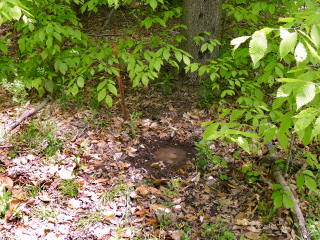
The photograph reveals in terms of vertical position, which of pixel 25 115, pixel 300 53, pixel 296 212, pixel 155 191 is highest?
pixel 300 53

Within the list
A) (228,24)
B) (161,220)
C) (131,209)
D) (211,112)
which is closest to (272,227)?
(161,220)

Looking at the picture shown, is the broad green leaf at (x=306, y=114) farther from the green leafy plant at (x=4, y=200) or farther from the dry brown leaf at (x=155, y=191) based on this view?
the green leafy plant at (x=4, y=200)

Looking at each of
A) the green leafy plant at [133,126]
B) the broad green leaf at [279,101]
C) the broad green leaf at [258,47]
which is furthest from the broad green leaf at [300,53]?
the green leafy plant at [133,126]

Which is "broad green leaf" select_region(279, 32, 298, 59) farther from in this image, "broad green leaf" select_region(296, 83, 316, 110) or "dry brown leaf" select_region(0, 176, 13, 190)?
"dry brown leaf" select_region(0, 176, 13, 190)

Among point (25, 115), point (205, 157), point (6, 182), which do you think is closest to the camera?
point (6, 182)

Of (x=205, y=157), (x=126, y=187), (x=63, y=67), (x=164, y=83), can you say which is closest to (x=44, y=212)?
(x=126, y=187)

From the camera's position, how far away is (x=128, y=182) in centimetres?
279

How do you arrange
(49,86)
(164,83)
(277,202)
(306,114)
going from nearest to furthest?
(306,114)
(277,202)
(49,86)
(164,83)

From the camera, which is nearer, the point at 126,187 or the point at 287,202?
the point at 287,202

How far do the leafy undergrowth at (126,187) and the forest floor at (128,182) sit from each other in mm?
11

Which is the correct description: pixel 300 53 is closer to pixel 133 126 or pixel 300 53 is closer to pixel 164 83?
pixel 133 126

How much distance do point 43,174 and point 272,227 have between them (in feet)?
8.66

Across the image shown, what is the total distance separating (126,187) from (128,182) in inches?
3.8

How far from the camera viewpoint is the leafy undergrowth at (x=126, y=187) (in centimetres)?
226
